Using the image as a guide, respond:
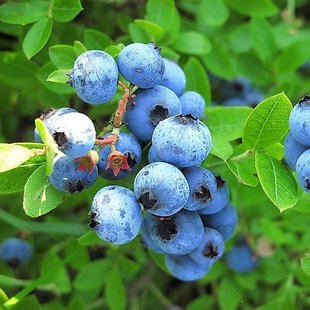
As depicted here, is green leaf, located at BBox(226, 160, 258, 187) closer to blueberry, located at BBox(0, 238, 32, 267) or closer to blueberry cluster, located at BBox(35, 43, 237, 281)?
blueberry cluster, located at BBox(35, 43, 237, 281)

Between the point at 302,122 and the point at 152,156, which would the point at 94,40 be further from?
the point at 302,122

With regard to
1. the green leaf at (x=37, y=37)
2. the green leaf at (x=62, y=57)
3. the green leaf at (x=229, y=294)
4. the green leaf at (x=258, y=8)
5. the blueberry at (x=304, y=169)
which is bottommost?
the green leaf at (x=229, y=294)

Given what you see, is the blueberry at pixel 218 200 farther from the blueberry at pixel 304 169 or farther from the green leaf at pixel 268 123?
the blueberry at pixel 304 169

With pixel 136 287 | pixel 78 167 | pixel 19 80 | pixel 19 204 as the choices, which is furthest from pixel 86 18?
pixel 78 167

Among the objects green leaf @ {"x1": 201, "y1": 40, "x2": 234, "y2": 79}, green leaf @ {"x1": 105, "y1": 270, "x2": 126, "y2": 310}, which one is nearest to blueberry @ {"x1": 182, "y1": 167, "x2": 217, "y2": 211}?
green leaf @ {"x1": 105, "y1": 270, "x2": 126, "y2": 310}

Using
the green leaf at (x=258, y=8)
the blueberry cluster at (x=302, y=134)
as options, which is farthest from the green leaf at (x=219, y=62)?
the blueberry cluster at (x=302, y=134)

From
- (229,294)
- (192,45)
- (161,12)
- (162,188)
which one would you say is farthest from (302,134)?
(229,294)

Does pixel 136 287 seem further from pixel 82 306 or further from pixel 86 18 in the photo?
pixel 86 18
